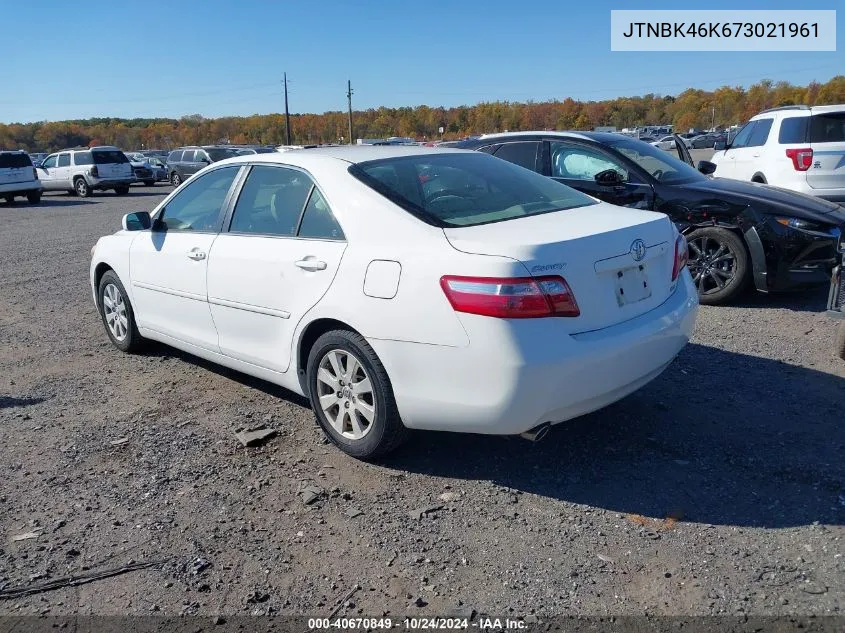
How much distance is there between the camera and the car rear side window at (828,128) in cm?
1000

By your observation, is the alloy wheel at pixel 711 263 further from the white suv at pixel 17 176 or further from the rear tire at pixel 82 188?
the rear tire at pixel 82 188

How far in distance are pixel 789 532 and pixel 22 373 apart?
5339mm

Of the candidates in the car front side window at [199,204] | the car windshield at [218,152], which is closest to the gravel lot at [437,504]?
the car front side window at [199,204]

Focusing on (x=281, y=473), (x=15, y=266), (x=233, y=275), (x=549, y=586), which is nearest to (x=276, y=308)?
(x=233, y=275)

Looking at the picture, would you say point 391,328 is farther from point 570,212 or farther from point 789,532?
point 789,532

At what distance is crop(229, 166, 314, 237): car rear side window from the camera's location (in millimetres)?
4402

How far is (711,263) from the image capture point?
7.05 meters

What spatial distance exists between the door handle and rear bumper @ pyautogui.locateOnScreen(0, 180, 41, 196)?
23457 mm

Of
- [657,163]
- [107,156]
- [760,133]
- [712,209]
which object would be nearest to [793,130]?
[760,133]

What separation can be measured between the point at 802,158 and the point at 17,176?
2281cm

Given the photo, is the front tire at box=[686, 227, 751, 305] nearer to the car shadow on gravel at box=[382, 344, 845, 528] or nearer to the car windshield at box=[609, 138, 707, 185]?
the car windshield at box=[609, 138, 707, 185]

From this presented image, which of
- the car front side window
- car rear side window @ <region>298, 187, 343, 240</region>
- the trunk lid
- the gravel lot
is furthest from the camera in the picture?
the car front side window

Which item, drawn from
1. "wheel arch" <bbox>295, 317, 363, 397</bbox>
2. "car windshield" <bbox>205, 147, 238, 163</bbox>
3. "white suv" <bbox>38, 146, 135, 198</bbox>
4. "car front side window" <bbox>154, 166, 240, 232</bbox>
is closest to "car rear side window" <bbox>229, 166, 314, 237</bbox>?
"car front side window" <bbox>154, 166, 240, 232</bbox>

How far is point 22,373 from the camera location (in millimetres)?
5828
